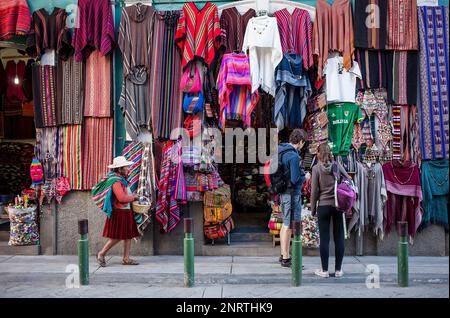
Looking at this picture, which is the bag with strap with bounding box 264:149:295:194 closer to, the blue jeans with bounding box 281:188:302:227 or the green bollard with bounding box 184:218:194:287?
the blue jeans with bounding box 281:188:302:227

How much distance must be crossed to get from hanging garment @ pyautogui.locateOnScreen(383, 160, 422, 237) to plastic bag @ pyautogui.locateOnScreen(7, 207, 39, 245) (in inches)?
236

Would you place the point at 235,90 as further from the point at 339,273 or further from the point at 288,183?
the point at 339,273

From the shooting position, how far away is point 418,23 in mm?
8055

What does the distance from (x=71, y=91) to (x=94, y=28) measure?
1.14 m

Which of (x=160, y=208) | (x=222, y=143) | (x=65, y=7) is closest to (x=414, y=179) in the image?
(x=222, y=143)

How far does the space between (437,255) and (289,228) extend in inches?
114

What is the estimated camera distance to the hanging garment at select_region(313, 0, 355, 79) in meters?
8.05

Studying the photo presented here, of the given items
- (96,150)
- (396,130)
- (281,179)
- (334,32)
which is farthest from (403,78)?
(96,150)

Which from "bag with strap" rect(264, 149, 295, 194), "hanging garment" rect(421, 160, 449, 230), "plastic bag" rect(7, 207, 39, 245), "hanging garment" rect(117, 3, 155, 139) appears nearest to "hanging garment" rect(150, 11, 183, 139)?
"hanging garment" rect(117, 3, 155, 139)

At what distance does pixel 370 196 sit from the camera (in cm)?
803

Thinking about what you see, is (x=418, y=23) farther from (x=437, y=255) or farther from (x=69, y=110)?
(x=69, y=110)

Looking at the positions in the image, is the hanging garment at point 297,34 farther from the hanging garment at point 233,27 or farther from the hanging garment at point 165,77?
the hanging garment at point 165,77

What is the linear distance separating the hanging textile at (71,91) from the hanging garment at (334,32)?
4013mm

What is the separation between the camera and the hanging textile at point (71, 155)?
8.35m
